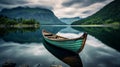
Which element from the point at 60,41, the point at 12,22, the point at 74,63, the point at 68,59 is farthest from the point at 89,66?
the point at 12,22

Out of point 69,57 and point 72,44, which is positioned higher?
point 72,44

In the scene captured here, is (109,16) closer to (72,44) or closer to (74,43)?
(72,44)

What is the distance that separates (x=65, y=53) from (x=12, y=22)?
59903mm

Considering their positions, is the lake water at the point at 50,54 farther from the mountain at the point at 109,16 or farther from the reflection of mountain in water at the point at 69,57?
the mountain at the point at 109,16

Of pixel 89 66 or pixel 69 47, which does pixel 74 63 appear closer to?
pixel 89 66

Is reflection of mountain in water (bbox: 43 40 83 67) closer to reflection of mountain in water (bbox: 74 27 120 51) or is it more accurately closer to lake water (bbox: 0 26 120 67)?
lake water (bbox: 0 26 120 67)

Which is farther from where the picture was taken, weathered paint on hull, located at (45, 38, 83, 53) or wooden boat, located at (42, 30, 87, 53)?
weathered paint on hull, located at (45, 38, 83, 53)

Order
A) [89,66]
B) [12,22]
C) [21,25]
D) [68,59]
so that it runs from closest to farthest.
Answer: [89,66]
[68,59]
[12,22]
[21,25]

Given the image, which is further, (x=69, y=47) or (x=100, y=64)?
(x=69, y=47)

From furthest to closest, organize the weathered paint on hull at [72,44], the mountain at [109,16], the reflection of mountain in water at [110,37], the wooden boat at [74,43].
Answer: the mountain at [109,16]
the reflection of mountain in water at [110,37]
the weathered paint on hull at [72,44]
the wooden boat at [74,43]

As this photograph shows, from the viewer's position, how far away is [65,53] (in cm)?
1348

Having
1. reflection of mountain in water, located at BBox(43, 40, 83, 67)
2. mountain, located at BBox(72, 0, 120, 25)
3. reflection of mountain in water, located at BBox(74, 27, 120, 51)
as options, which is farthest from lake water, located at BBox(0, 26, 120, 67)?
mountain, located at BBox(72, 0, 120, 25)

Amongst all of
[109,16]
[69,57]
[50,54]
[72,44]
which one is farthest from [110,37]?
[109,16]

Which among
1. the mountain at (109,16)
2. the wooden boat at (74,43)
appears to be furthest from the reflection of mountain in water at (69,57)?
the mountain at (109,16)
